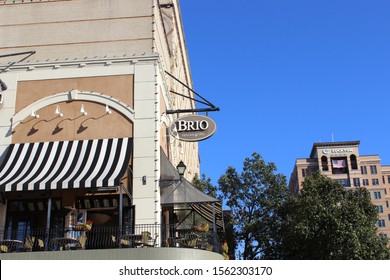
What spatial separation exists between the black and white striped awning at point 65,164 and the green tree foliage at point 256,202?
16.8m

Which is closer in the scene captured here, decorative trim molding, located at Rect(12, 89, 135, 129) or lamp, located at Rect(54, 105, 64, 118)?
lamp, located at Rect(54, 105, 64, 118)

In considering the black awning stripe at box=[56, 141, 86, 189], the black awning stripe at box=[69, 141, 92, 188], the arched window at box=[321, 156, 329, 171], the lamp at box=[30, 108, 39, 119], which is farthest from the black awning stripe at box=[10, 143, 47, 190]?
the arched window at box=[321, 156, 329, 171]

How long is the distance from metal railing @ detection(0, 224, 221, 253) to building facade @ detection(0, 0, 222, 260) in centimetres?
12

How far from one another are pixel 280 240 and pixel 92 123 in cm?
1868

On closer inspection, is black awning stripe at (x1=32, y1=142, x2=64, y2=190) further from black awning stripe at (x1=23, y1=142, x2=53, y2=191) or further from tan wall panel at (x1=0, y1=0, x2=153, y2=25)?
tan wall panel at (x1=0, y1=0, x2=153, y2=25)

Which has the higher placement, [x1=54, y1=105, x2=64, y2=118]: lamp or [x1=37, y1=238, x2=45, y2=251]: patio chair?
[x1=54, y1=105, x2=64, y2=118]: lamp

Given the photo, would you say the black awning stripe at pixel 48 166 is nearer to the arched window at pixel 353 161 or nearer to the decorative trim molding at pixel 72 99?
the decorative trim molding at pixel 72 99

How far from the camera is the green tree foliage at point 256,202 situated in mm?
→ 33969

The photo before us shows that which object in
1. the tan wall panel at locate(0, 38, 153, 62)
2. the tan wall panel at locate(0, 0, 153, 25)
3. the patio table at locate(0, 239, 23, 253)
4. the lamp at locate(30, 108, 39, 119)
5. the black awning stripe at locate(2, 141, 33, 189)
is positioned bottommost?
the patio table at locate(0, 239, 23, 253)

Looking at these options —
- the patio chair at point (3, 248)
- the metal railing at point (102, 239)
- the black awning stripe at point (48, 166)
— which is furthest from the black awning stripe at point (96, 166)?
the patio chair at point (3, 248)

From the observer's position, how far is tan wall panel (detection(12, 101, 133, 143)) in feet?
66.2

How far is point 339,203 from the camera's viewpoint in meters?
35.1

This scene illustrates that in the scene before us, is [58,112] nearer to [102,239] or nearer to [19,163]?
[19,163]
